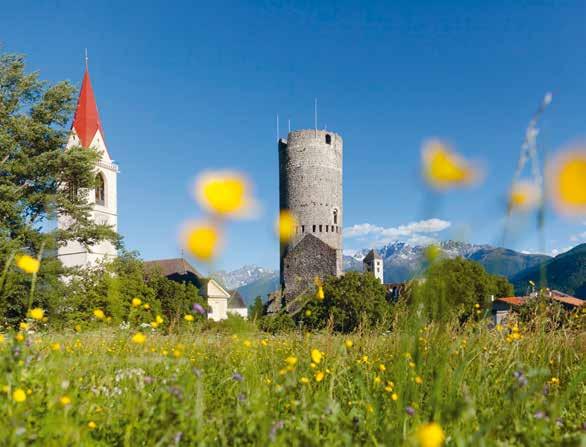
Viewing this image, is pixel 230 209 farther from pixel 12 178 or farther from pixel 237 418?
pixel 12 178

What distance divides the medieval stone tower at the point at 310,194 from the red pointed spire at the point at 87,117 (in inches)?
520

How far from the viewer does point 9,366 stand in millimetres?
1699

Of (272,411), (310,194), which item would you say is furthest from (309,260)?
(272,411)

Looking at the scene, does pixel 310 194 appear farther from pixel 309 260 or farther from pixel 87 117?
pixel 87 117

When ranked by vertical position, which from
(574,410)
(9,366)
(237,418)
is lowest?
(574,410)

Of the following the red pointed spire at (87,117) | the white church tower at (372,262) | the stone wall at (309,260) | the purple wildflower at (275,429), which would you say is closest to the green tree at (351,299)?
the stone wall at (309,260)

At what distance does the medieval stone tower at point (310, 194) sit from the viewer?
33.5 metres

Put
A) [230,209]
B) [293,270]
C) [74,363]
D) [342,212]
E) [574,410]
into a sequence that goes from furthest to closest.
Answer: [342,212] → [293,270] → [74,363] → [574,410] → [230,209]

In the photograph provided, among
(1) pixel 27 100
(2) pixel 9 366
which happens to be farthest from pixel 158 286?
(2) pixel 9 366

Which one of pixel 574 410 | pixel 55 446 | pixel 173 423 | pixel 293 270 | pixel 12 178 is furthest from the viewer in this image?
pixel 293 270

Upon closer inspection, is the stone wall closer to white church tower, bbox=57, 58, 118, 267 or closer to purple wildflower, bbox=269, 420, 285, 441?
white church tower, bbox=57, 58, 118, 267

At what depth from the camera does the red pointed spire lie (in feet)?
115

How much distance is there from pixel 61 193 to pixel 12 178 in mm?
1755

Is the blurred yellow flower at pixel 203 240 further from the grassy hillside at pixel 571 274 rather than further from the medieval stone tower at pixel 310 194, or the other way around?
the grassy hillside at pixel 571 274
